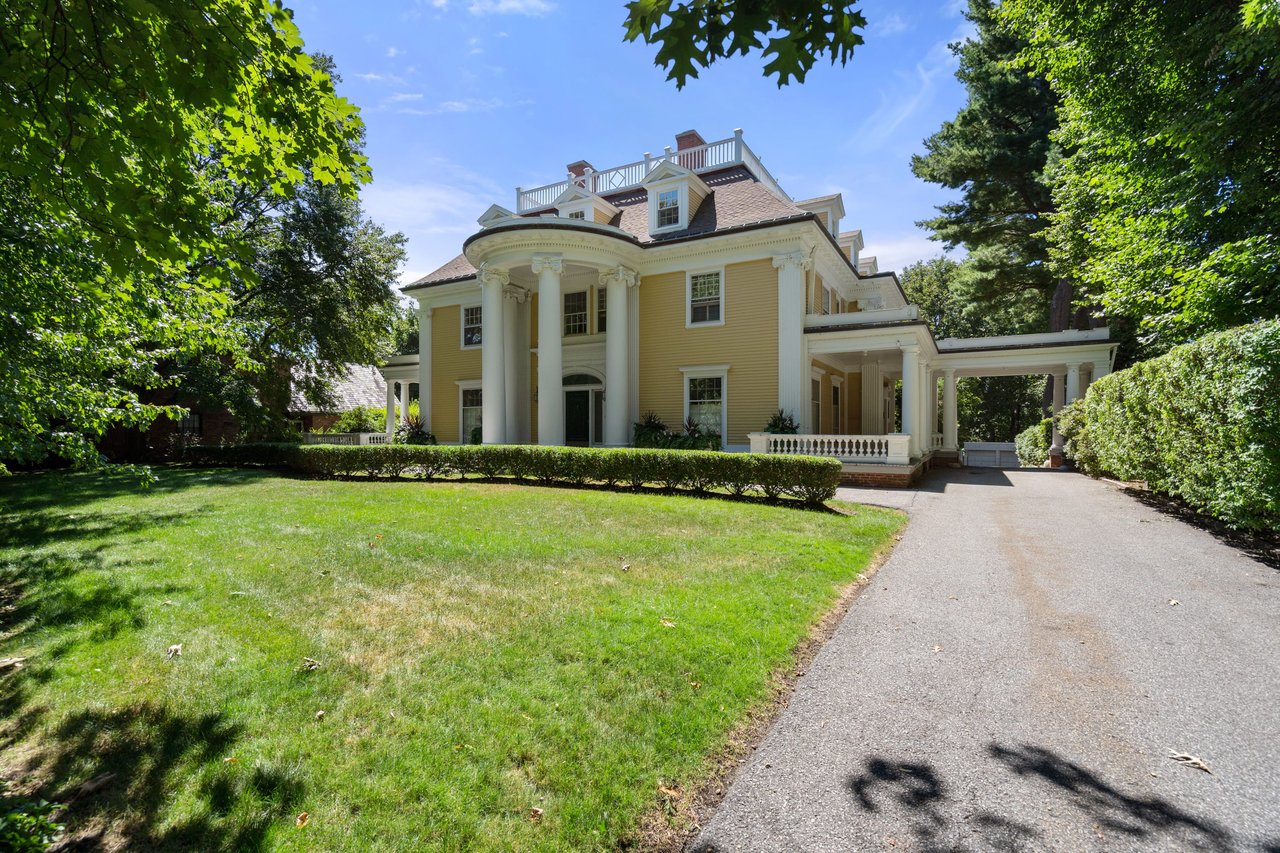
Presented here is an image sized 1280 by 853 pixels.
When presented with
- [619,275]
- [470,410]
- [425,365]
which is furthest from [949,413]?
[425,365]

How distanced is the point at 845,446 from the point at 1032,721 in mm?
12200

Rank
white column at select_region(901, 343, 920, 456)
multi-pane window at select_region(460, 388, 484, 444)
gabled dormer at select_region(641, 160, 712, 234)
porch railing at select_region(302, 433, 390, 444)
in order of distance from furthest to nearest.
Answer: porch railing at select_region(302, 433, 390, 444), multi-pane window at select_region(460, 388, 484, 444), gabled dormer at select_region(641, 160, 712, 234), white column at select_region(901, 343, 920, 456)

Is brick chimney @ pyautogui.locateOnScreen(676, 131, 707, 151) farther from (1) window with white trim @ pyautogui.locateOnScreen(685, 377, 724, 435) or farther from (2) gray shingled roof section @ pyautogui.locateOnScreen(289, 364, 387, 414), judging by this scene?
(2) gray shingled roof section @ pyautogui.locateOnScreen(289, 364, 387, 414)

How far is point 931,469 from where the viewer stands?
62.5 feet

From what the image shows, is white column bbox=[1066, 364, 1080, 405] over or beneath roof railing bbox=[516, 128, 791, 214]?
beneath

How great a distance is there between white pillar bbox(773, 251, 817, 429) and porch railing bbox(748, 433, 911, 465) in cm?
139

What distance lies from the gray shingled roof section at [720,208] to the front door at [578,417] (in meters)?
5.85

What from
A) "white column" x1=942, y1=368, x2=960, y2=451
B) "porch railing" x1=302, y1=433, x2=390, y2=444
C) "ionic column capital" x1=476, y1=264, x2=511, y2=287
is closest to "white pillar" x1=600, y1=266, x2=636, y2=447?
"ionic column capital" x1=476, y1=264, x2=511, y2=287

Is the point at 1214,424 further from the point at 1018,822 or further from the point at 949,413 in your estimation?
the point at 949,413

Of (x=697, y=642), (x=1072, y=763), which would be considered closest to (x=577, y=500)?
Answer: (x=697, y=642)

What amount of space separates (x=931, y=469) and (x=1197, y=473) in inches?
442

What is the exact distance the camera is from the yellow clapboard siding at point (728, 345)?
55.4ft

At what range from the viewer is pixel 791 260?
16.3 metres

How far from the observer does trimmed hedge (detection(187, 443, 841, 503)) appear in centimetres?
1030
